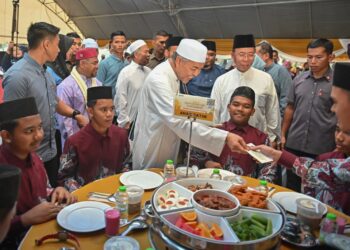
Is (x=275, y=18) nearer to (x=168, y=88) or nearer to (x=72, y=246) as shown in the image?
(x=168, y=88)

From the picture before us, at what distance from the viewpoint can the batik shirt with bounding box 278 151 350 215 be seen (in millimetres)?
1550

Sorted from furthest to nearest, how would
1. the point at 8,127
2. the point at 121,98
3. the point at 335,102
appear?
the point at 121,98 → the point at 8,127 → the point at 335,102

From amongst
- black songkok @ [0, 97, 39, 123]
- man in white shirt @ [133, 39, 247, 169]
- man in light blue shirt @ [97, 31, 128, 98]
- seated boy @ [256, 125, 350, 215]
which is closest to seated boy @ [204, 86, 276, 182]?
man in white shirt @ [133, 39, 247, 169]

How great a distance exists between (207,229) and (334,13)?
29.1 feet

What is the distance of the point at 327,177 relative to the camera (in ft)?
5.23

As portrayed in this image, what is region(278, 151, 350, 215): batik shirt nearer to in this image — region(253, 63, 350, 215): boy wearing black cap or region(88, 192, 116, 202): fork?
region(253, 63, 350, 215): boy wearing black cap

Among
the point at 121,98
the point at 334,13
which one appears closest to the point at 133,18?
the point at 334,13

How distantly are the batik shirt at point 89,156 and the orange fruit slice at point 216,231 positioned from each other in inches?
45.9

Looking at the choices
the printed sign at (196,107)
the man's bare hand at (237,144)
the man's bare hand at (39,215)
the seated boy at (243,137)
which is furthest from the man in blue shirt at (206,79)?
the man's bare hand at (39,215)

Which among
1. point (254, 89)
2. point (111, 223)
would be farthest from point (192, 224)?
point (254, 89)

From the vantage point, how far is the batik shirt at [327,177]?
1.55 meters

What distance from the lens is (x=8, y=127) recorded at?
1.65m

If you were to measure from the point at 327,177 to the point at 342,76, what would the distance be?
55 centimetres

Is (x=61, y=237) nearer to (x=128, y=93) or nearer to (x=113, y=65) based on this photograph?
(x=128, y=93)
